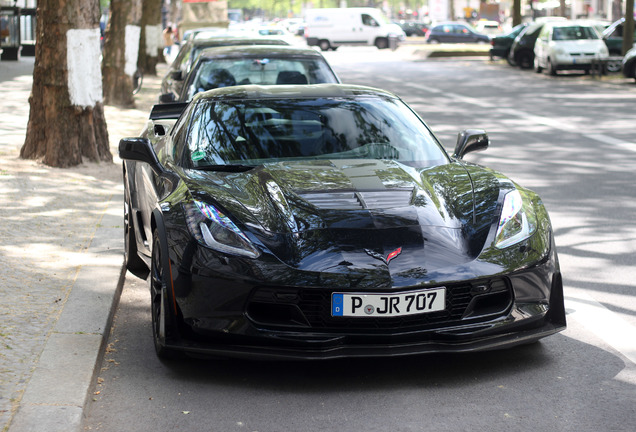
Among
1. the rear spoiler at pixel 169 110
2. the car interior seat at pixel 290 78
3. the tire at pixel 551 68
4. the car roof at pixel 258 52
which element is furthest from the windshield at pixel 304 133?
the tire at pixel 551 68

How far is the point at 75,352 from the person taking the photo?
4.89 m

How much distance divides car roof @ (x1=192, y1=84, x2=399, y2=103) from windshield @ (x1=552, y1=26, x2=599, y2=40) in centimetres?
2532

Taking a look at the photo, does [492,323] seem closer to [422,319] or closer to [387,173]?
[422,319]

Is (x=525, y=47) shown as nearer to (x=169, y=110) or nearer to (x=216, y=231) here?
(x=169, y=110)

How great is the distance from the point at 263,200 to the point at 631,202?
5765 mm

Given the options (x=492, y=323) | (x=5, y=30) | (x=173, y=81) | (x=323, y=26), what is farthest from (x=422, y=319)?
(x=323, y=26)

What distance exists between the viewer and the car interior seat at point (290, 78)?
438 inches

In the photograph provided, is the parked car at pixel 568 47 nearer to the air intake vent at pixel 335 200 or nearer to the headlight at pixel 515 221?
the headlight at pixel 515 221

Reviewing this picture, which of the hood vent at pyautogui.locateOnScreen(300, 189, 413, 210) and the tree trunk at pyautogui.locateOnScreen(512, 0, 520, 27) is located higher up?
the tree trunk at pyautogui.locateOnScreen(512, 0, 520, 27)

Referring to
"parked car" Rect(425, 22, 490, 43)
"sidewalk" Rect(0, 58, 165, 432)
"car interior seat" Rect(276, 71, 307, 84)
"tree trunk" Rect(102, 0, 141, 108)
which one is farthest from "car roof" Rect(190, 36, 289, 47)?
"parked car" Rect(425, 22, 490, 43)

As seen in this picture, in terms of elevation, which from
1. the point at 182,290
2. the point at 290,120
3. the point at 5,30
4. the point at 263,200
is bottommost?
the point at 182,290

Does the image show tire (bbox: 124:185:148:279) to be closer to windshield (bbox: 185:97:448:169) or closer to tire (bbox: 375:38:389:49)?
windshield (bbox: 185:97:448:169)

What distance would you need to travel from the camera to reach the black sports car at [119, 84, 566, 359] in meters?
4.48

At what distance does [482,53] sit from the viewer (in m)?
45.6
